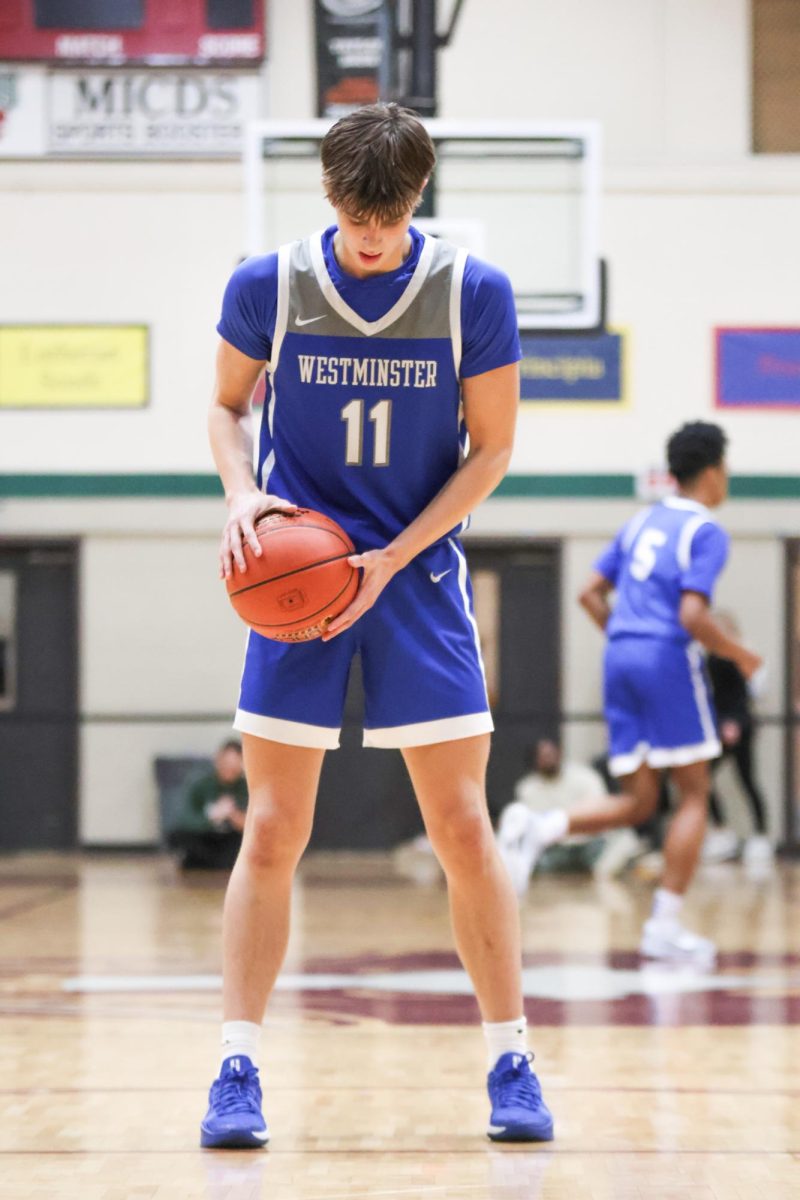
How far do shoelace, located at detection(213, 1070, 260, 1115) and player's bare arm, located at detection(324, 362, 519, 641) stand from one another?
0.81 m

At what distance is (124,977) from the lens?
523cm

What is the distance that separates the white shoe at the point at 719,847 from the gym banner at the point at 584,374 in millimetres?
3071

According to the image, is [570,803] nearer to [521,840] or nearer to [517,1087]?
[521,840]

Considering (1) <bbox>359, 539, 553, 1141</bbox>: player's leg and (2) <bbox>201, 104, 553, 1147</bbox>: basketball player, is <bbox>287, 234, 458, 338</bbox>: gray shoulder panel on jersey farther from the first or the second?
(1) <bbox>359, 539, 553, 1141</bbox>: player's leg

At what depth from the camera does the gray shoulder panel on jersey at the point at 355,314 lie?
9.30 feet

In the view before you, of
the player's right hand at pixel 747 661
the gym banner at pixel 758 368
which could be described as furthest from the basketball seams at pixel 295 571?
the gym banner at pixel 758 368

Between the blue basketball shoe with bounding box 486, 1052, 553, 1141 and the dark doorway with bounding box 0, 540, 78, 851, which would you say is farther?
the dark doorway with bounding box 0, 540, 78, 851

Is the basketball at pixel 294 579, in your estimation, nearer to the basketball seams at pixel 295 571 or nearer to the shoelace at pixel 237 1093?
the basketball seams at pixel 295 571

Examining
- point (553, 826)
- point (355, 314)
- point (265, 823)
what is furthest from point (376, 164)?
point (553, 826)

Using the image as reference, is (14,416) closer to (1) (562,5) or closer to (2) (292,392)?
(1) (562,5)

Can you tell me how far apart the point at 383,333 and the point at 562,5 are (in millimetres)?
9232

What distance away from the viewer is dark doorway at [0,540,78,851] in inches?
455

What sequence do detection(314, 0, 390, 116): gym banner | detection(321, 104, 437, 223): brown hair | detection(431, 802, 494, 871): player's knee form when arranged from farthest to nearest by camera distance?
detection(314, 0, 390, 116): gym banner < detection(431, 802, 494, 871): player's knee < detection(321, 104, 437, 223): brown hair

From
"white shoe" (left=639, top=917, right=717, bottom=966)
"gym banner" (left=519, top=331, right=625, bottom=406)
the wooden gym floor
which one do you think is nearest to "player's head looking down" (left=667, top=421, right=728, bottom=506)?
"white shoe" (left=639, top=917, right=717, bottom=966)
